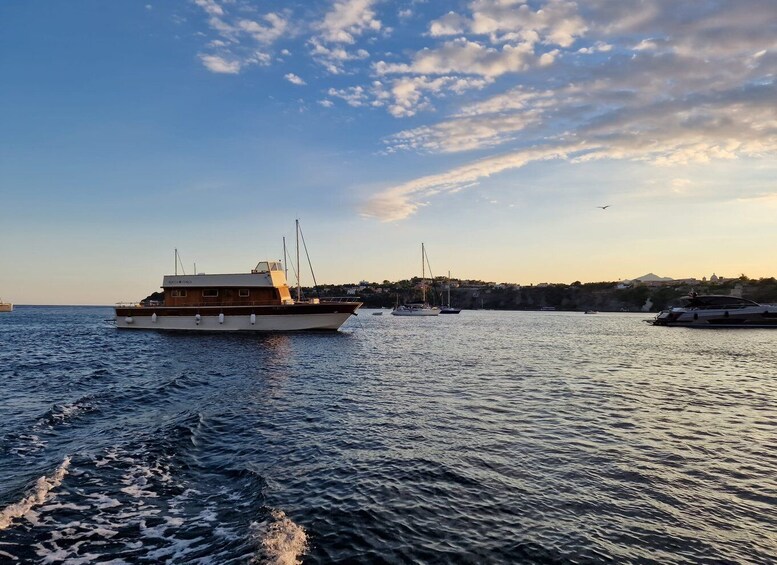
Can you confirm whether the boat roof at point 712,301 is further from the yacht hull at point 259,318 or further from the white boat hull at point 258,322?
the white boat hull at point 258,322

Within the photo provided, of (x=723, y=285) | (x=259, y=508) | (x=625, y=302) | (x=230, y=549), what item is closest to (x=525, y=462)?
(x=259, y=508)

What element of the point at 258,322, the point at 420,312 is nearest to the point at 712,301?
the point at 420,312

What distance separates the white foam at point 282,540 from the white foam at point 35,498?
174 inches

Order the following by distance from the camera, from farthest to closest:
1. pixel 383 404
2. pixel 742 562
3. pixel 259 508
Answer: pixel 383 404 → pixel 259 508 → pixel 742 562

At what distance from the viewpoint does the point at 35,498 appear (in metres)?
8.84

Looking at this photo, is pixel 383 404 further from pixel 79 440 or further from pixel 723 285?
pixel 723 285

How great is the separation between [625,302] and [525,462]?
212 metres

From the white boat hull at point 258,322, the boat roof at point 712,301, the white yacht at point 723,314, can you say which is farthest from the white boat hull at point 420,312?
the white boat hull at point 258,322

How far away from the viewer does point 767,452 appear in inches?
477

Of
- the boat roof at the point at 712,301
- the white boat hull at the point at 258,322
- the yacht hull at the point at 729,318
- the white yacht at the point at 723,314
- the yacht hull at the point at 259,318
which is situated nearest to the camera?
the yacht hull at the point at 259,318

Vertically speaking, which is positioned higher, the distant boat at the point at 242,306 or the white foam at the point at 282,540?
the distant boat at the point at 242,306

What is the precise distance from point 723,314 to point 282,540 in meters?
84.8

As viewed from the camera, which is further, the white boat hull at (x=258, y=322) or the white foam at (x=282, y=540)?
the white boat hull at (x=258, y=322)

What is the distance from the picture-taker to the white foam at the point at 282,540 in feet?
21.9
